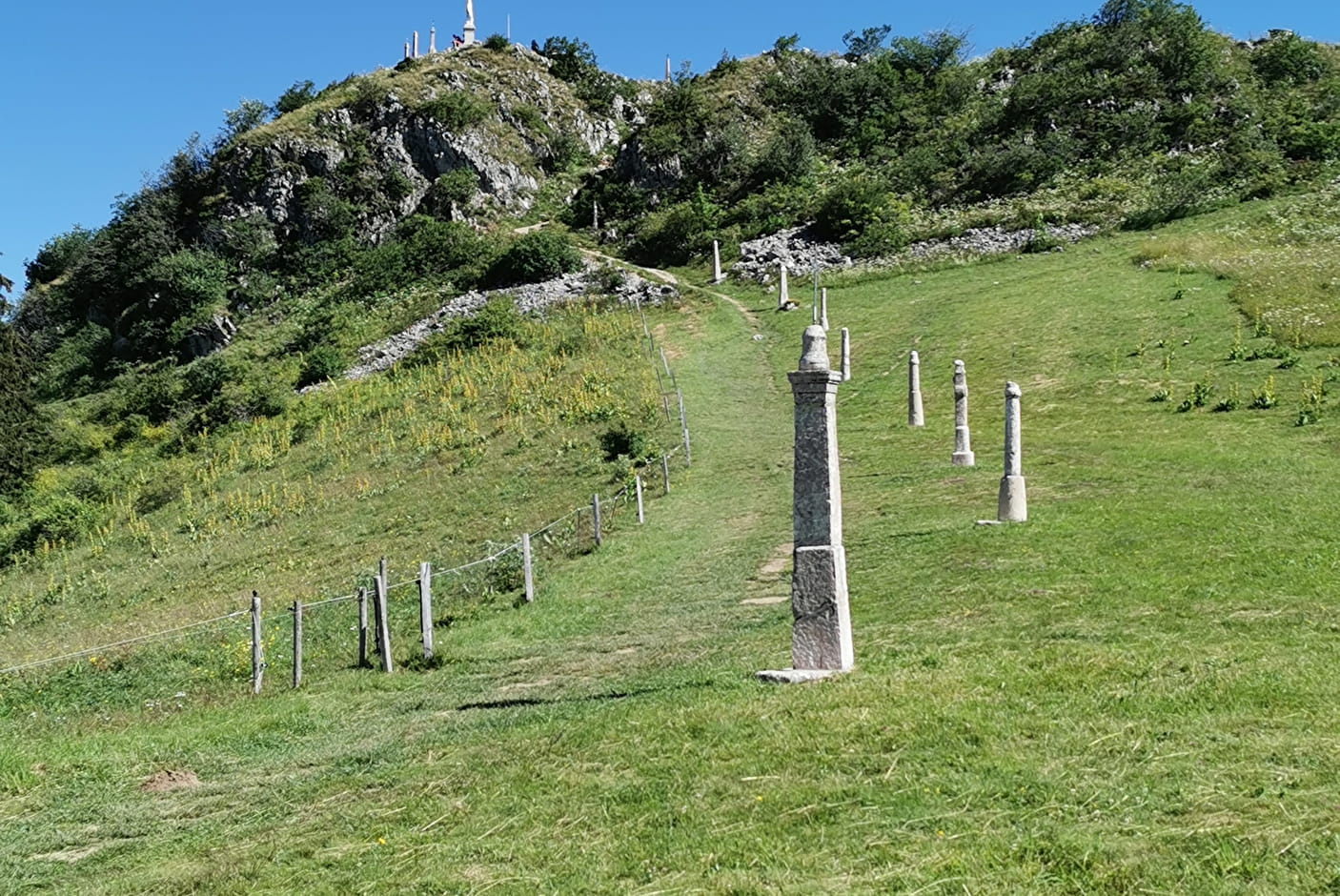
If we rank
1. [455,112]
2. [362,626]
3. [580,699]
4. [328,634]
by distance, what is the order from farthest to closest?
[455,112] → [328,634] → [362,626] → [580,699]

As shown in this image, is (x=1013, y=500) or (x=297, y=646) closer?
(x=297, y=646)

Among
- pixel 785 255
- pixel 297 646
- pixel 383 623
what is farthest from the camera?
pixel 785 255

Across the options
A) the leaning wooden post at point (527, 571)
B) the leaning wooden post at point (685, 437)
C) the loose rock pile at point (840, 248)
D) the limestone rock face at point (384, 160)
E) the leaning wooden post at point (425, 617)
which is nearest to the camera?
the leaning wooden post at point (425, 617)

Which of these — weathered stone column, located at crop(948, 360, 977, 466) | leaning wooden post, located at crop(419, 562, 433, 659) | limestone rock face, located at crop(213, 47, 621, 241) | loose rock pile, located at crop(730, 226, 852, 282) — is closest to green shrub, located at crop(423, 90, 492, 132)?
limestone rock face, located at crop(213, 47, 621, 241)

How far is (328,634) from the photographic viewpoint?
1708 centimetres

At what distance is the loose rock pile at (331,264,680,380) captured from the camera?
A: 49.0 m

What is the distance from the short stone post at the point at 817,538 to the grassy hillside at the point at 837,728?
0.40 meters

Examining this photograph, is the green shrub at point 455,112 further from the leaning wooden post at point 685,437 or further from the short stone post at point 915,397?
the short stone post at point 915,397

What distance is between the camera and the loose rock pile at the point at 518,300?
4903 centimetres

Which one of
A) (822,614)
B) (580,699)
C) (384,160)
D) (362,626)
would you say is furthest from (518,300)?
(822,614)

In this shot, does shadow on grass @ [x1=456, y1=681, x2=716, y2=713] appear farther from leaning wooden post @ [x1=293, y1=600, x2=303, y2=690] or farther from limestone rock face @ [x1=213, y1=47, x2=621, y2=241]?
limestone rock face @ [x1=213, y1=47, x2=621, y2=241]

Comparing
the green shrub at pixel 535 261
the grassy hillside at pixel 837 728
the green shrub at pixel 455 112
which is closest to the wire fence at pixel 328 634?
the grassy hillside at pixel 837 728

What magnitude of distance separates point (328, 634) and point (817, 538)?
1036 cm

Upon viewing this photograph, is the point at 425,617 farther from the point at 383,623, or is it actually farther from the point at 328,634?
the point at 328,634
